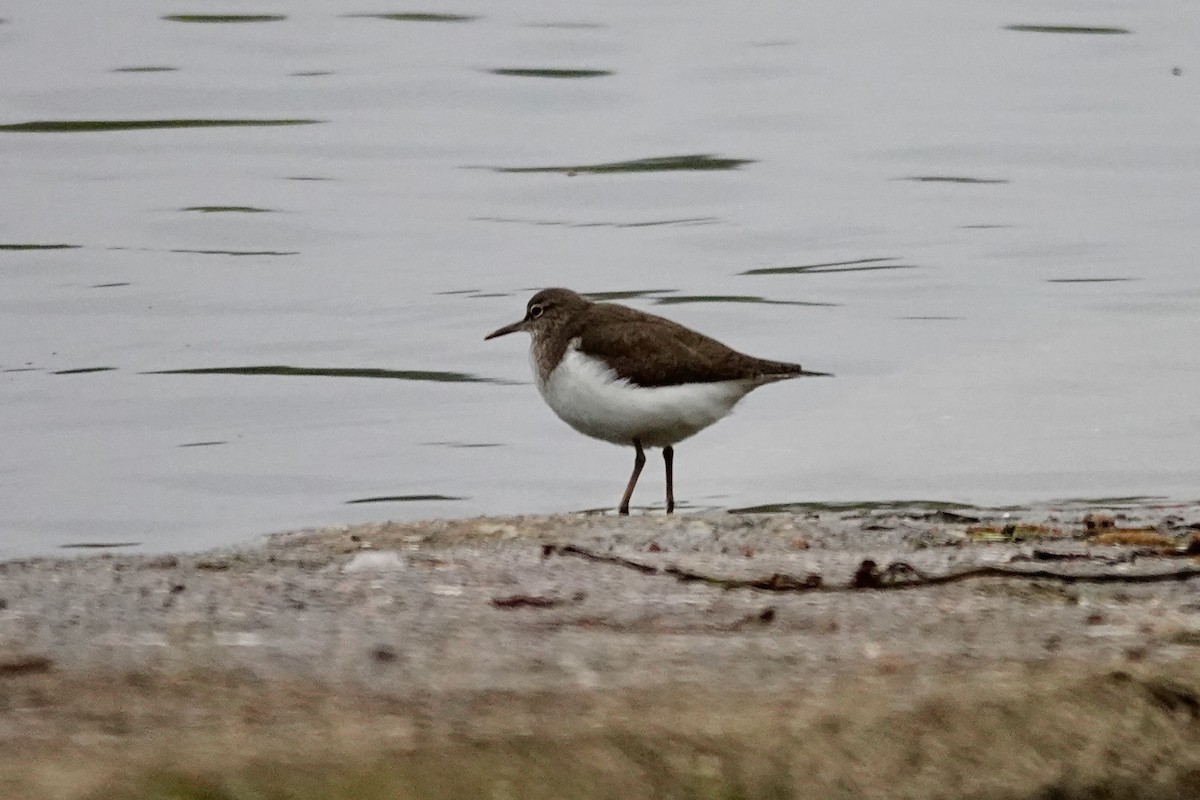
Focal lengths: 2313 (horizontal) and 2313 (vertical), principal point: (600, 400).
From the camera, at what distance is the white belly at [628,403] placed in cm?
887

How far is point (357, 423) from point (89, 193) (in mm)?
5626

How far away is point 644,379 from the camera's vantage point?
29.1 feet

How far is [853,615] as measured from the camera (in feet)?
15.4

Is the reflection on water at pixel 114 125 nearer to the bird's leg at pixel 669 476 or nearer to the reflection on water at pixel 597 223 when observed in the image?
the reflection on water at pixel 597 223

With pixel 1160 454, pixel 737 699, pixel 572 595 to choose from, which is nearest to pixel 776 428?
pixel 1160 454

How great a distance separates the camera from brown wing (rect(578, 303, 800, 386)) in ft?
29.2

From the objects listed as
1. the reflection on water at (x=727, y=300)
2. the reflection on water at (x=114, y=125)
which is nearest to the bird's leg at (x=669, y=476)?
the reflection on water at (x=727, y=300)

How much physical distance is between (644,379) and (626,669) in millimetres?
4723

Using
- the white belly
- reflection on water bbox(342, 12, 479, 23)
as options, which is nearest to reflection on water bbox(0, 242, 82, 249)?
the white belly

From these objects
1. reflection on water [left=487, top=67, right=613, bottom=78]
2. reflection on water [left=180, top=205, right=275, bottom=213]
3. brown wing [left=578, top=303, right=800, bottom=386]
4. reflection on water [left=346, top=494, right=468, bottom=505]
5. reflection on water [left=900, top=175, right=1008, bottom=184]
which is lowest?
reflection on water [left=346, top=494, right=468, bottom=505]

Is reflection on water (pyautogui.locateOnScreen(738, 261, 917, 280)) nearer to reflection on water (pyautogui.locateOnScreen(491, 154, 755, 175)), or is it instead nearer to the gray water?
the gray water

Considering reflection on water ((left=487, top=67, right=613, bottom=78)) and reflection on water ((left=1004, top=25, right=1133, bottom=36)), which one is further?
reflection on water ((left=1004, top=25, right=1133, bottom=36))

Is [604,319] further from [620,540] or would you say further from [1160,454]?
[1160,454]

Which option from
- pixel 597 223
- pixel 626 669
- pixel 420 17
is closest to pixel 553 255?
pixel 597 223
